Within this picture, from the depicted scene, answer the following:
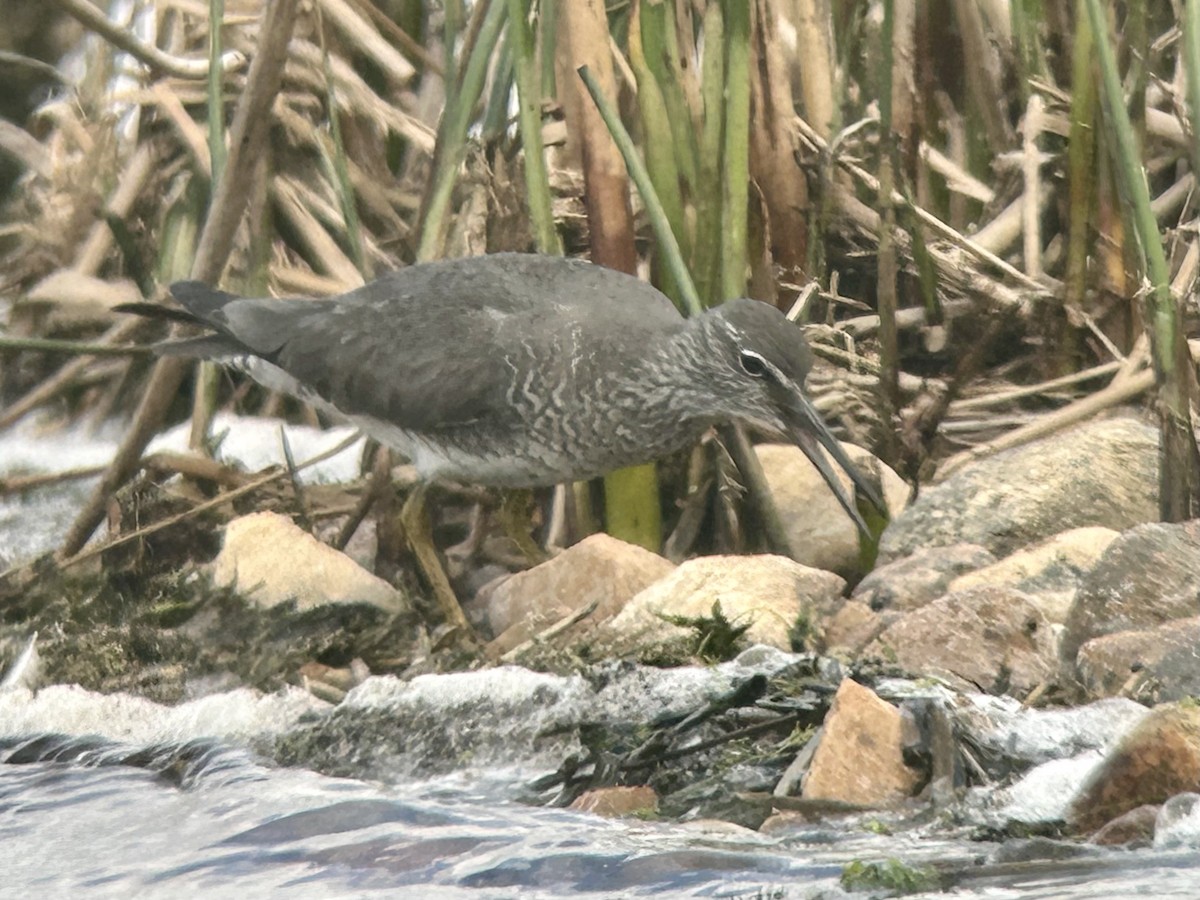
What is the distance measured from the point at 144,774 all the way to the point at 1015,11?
3531 millimetres

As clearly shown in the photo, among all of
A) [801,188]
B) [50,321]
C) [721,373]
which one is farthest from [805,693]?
[50,321]

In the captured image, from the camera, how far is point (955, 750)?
3.27 m

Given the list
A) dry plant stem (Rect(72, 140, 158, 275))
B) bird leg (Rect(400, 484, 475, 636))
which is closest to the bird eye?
bird leg (Rect(400, 484, 475, 636))

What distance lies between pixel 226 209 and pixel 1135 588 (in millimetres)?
2607

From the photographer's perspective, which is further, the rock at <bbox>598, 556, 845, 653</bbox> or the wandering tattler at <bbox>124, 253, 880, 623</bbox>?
the wandering tattler at <bbox>124, 253, 880, 623</bbox>

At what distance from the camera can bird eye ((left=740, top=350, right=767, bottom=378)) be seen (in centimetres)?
443

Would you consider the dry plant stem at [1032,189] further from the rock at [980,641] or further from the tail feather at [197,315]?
the tail feather at [197,315]

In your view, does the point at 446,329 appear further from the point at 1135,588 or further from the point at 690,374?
the point at 1135,588

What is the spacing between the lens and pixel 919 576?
4340 millimetres

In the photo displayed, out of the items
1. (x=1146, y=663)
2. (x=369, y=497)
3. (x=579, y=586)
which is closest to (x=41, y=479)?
(x=369, y=497)

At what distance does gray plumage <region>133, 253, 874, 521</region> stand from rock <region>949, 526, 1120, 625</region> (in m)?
0.38

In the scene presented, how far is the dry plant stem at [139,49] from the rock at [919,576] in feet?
11.3

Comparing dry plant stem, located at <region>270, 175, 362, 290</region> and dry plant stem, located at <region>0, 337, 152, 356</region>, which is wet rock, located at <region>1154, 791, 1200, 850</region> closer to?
dry plant stem, located at <region>0, 337, 152, 356</region>

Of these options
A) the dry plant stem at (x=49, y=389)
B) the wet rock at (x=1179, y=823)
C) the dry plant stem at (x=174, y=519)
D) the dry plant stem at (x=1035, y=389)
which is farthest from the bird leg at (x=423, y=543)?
the wet rock at (x=1179, y=823)
